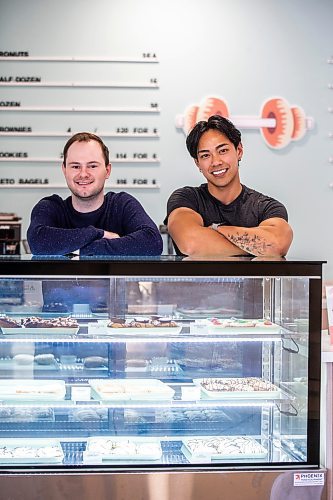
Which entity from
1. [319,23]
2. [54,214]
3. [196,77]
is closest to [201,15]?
[196,77]

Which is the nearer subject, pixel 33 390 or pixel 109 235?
pixel 33 390

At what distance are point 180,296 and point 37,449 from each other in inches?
29.0

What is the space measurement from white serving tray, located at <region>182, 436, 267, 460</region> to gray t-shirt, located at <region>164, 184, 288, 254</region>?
103cm

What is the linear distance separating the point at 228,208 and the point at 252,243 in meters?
0.38

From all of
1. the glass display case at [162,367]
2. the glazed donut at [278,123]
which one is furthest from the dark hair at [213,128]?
the glazed donut at [278,123]

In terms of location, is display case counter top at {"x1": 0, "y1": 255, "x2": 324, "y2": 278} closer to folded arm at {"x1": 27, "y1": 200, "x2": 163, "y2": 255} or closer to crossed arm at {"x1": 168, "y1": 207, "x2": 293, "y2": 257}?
folded arm at {"x1": 27, "y1": 200, "x2": 163, "y2": 255}

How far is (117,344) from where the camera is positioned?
3070 mm

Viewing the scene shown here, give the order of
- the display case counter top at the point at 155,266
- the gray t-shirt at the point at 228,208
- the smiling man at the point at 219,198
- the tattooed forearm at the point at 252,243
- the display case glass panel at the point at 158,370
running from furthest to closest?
the gray t-shirt at the point at 228,208, the smiling man at the point at 219,198, the tattooed forearm at the point at 252,243, the display case glass panel at the point at 158,370, the display case counter top at the point at 155,266

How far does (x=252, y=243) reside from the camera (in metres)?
3.59

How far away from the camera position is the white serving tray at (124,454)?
9.88 ft

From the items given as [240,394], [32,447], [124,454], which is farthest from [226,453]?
[32,447]

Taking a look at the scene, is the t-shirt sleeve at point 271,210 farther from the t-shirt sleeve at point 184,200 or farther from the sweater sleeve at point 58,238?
the sweater sleeve at point 58,238

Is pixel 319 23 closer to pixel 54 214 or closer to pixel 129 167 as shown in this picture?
pixel 129 167

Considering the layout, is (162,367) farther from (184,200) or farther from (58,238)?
(184,200)
